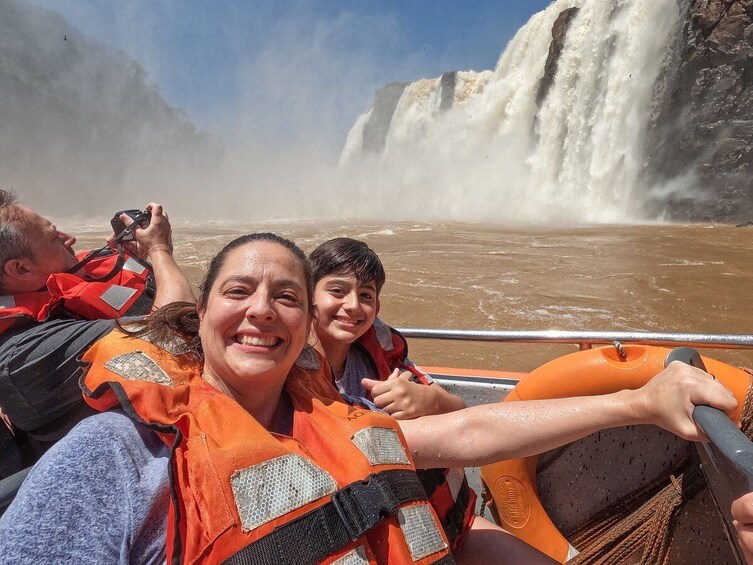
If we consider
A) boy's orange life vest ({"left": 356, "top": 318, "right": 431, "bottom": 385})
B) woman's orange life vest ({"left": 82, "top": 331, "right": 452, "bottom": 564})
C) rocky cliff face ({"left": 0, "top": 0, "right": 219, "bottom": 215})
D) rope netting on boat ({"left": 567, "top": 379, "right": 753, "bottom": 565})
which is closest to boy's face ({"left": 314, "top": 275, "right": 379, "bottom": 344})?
boy's orange life vest ({"left": 356, "top": 318, "right": 431, "bottom": 385})

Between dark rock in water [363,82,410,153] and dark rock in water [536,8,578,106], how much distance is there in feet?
71.7

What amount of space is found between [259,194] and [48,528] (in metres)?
47.8

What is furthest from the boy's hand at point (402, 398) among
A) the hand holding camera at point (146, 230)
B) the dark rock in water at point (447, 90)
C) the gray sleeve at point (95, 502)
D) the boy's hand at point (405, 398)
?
the dark rock in water at point (447, 90)

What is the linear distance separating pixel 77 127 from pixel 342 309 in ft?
210

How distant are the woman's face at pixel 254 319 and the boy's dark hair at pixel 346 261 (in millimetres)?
617

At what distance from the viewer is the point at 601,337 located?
1.81 meters

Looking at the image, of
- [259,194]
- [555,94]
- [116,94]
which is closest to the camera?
[555,94]

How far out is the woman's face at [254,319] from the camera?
105 centimetres

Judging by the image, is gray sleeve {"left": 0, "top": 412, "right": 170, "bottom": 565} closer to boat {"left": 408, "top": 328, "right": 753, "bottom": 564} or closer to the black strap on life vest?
the black strap on life vest

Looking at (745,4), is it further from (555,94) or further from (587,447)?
(587,447)

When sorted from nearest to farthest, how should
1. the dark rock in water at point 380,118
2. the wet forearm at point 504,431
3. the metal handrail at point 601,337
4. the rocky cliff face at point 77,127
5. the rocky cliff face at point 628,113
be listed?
the wet forearm at point 504,431 → the metal handrail at point 601,337 → the rocky cliff face at point 628,113 → the dark rock in water at point 380,118 → the rocky cliff face at point 77,127

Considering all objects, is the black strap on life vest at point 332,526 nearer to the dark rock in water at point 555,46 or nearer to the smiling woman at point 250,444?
the smiling woman at point 250,444

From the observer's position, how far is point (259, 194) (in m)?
46.2

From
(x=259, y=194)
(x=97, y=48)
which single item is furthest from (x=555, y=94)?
(x=97, y=48)
